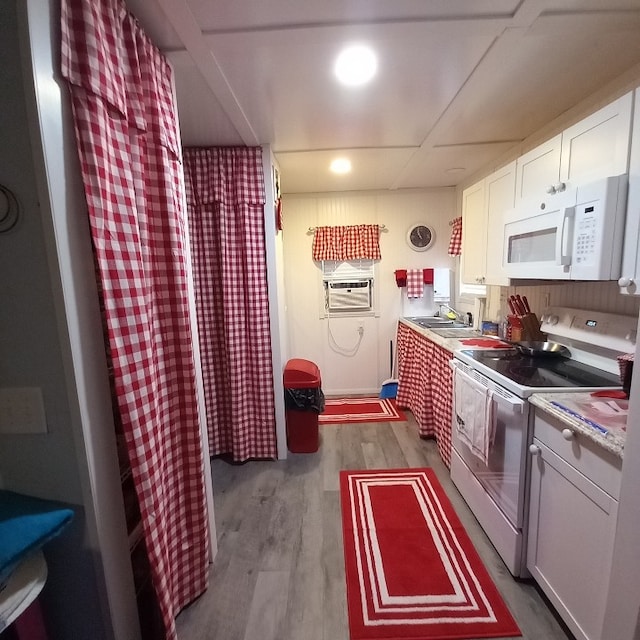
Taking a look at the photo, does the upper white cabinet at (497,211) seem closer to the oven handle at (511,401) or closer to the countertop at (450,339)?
→ the countertop at (450,339)

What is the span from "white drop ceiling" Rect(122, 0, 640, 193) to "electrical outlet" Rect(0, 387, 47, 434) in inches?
50.6

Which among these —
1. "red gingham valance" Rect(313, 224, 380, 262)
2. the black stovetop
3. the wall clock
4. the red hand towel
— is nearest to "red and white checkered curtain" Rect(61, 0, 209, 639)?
the black stovetop

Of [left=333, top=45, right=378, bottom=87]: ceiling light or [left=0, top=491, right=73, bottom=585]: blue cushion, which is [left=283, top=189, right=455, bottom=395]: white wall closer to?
[left=333, top=45, right=378, bottom=87]: ceiling light

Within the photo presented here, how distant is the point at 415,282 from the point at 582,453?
266cm

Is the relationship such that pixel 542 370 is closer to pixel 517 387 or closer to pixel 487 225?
pixel 517 387

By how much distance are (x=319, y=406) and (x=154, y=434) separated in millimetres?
1640

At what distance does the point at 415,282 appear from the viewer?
11.8 ft

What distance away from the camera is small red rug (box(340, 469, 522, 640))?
1.27m

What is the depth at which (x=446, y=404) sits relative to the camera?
2299mm

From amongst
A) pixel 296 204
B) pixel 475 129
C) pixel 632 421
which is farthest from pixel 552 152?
pixel 296 204

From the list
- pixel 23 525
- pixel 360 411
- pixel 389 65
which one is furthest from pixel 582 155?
pixel 360 411

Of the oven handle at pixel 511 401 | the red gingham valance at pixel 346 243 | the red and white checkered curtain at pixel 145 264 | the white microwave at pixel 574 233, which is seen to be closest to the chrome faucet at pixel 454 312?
the red gingham valance at pixel 346 243

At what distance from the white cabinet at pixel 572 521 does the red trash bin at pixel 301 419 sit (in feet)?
5.04

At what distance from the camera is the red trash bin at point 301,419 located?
253 centimetres
